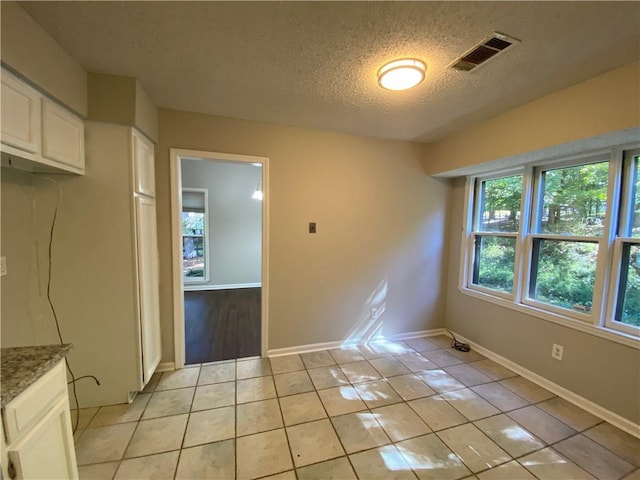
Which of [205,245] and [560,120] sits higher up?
[560,120]

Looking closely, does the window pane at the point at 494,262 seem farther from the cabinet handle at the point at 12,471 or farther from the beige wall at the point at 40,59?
the beige wall at the point at 40,59

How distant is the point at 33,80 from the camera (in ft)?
4.44

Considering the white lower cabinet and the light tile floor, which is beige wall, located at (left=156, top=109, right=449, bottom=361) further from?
the white lower cabinet

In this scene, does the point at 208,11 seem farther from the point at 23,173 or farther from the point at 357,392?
the point at 357,392

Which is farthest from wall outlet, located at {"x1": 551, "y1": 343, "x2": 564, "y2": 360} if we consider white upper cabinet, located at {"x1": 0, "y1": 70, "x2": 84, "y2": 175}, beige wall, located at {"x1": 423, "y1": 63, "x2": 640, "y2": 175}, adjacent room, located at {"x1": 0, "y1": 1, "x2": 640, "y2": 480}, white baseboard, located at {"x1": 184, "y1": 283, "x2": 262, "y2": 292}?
white baseboard, located at {"x1": 184, "y1": 283, "x2": 262, "y2": 292}

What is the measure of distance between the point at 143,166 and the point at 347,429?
7.98 ft

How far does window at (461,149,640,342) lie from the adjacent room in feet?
0.06

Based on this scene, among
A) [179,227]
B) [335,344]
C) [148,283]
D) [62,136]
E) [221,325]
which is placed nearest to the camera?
[62,136]

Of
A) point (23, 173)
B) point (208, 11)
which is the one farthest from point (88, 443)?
point (208, 11)

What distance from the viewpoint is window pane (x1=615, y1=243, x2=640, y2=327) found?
1.93m

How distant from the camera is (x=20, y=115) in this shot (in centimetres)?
132

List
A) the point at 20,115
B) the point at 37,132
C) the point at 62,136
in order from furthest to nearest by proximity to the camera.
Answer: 1. the point at 62,136
2. the point at 37,132
3. the point at 20,115

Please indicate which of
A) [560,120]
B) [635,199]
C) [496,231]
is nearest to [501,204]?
[496,231]

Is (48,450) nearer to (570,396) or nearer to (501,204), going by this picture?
(570,396)
